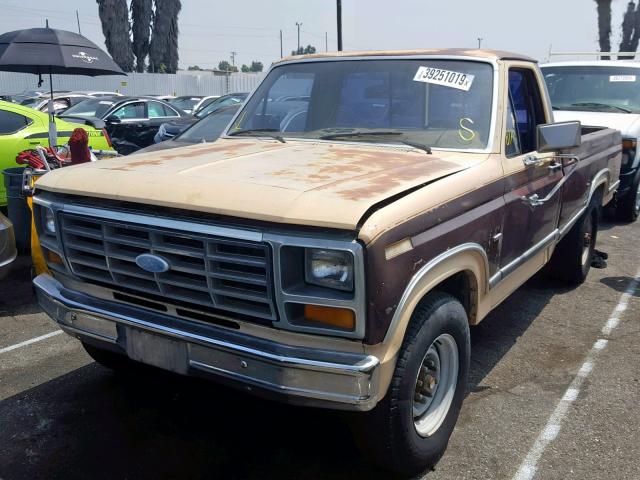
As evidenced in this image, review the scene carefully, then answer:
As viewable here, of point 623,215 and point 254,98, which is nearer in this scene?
point 254,98

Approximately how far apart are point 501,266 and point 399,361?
1196 mm

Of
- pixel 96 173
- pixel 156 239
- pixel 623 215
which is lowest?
pixel 623 215

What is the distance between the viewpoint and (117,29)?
3838 cm

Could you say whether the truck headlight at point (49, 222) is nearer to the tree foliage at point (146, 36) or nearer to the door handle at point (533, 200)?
the door handle at point (533, 200)

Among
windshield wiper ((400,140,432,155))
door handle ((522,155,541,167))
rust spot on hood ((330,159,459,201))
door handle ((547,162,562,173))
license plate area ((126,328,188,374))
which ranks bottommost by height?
license plate area ((126,328,188,374))

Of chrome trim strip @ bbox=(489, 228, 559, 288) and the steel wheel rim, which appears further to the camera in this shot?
chrome trim strip @ bbox=(489, 228, 559, 288)

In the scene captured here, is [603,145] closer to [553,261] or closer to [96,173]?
[553,261]

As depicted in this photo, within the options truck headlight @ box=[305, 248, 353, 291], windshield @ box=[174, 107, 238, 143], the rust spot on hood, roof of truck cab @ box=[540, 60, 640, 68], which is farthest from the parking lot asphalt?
roof of truck cab @ box=[540, 60, 640, 68]

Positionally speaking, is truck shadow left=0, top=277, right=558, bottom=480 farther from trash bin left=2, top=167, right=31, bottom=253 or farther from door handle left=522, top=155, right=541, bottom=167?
trash bin left=2, top=167, right=31, bottom=253

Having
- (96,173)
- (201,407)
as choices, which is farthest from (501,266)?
(96,173)

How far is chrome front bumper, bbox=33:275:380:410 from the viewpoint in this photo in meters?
2.39

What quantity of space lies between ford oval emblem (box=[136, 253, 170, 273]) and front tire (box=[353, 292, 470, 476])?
105 centimetres

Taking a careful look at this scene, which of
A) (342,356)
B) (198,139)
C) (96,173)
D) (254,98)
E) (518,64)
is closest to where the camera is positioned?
(342,356)

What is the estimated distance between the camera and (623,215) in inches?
337
